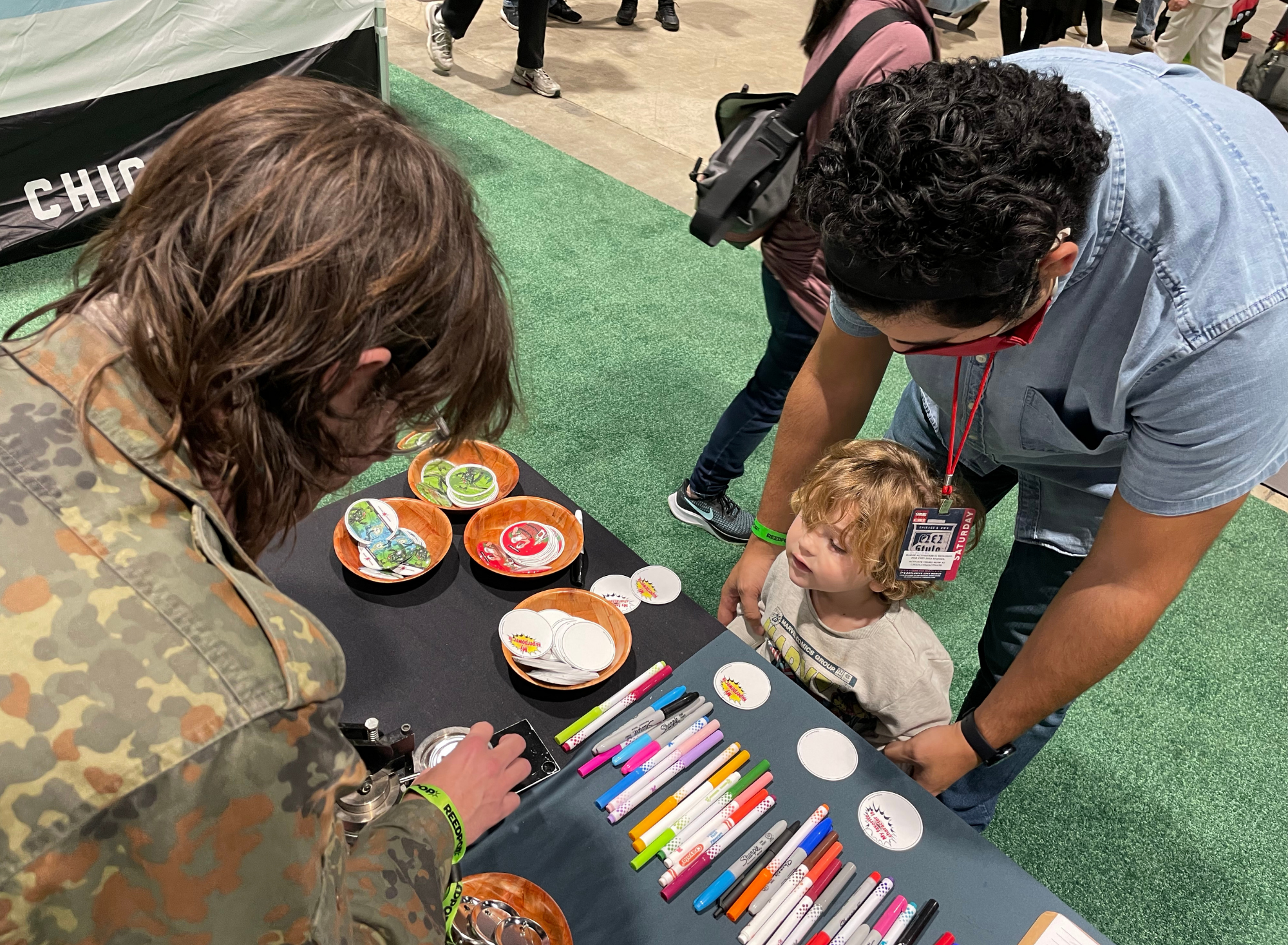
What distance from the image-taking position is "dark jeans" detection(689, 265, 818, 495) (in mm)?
2303

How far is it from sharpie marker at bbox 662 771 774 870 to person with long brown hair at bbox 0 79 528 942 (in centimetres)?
49

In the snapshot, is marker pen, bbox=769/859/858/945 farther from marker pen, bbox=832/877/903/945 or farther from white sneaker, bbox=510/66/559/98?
white sneaker, bbox=510/66/559/98

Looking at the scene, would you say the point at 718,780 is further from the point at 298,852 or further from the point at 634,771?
the point at 298,852

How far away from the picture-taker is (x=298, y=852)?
729 mm

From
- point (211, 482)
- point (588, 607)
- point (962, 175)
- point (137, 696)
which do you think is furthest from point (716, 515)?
point (137, 696)

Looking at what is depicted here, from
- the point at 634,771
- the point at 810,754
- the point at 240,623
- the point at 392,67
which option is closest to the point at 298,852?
the point at 240,623

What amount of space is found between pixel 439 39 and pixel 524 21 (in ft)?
1.60

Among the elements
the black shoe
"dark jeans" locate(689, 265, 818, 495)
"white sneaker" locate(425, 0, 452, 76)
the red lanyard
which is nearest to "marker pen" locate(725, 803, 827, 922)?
the red lanyard

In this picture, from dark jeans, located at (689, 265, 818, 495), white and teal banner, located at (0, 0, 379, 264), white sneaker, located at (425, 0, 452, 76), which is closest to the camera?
dark jeans, located at (689, 265, 818, 495)

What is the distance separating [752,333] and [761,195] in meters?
1.64

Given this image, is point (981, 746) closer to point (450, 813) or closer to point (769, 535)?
point (769, 535)

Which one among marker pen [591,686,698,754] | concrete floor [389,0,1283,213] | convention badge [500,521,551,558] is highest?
convention badge [500,521,551,558]

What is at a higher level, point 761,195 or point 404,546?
point 761,195

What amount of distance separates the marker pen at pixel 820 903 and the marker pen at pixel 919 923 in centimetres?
9
